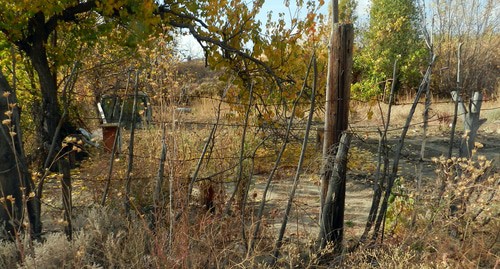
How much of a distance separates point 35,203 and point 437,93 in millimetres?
17842

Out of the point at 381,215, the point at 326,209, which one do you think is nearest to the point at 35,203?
the point at 326,209

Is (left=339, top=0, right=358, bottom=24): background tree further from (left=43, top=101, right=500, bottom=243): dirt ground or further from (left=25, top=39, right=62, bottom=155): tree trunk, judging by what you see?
(left=25, top=39, right=62, bottom=155): tree trunk

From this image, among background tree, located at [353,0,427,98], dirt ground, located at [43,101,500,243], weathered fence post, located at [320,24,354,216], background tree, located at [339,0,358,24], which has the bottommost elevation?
dirt ground, located at [43,101,500,243]

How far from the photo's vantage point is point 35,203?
3412mm

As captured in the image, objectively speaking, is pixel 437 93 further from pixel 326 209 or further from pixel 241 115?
pixel 326 209

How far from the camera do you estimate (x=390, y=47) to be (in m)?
17.9

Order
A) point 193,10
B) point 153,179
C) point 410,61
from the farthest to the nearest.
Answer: point 410,61, point 193,10, point 153,179

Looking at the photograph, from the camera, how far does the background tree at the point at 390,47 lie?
57.5ft

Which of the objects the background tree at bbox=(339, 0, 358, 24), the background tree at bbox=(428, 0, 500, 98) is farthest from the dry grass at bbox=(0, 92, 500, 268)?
the background tree at bbox=(339, 0, 358, 24)

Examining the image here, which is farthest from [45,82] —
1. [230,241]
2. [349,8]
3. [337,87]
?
[349,8]

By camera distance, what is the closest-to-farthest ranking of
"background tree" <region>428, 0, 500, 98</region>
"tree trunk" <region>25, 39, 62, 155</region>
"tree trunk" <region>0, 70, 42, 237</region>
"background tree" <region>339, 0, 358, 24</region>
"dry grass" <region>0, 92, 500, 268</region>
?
"dry grass" <region>0, 92, 500, 268</region>
"tree trunk" <region>0, 70, 42, 237</region>
"tree trunk" <region>25, 39, 62, 155</region>
"background tree" <region>428, 0, 500, 98</region>
"background tree" <region>339, 0, 358, 24</region>

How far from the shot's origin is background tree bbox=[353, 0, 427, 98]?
1752cm

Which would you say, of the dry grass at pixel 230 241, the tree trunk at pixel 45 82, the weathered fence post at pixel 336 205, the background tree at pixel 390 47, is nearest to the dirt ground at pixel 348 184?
the weathered fence post at pixel 336 205

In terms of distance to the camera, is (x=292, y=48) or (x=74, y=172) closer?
(x=292, y=48)
